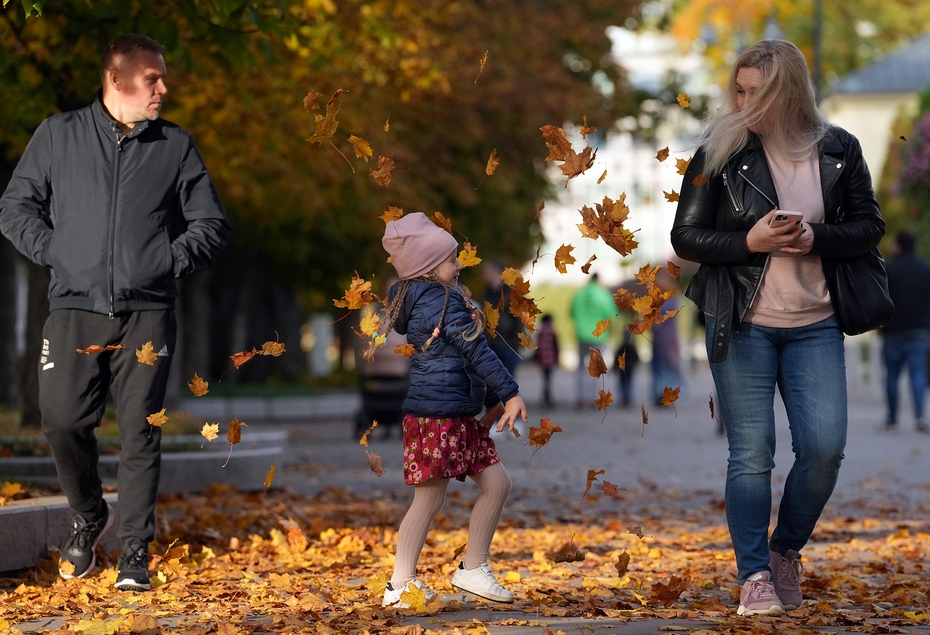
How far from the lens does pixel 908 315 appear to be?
15.3m

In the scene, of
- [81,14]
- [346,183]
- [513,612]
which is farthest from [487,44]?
[513,612]

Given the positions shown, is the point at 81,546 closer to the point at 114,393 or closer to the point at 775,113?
the point at 114,393

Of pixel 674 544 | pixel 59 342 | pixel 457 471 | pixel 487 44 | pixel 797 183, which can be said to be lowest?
pixel 674 544

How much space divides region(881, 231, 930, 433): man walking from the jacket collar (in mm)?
11058

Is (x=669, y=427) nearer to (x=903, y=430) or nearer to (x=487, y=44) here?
(x=903, y=430)

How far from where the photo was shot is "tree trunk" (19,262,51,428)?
1024 cm

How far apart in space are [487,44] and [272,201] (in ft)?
11.5

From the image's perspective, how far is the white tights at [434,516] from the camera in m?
5.14

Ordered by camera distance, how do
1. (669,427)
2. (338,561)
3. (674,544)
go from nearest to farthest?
(338,561) < (674,544) < (669,427)

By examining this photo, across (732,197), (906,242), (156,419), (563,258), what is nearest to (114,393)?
(156,419)

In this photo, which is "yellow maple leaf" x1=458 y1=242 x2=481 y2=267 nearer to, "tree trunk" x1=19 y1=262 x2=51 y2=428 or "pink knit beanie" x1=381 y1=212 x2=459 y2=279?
"pink knit beanie" x1=381 y1=212 x2=459 y2=279

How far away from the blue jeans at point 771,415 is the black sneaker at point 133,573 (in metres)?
2.24

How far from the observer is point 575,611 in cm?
501

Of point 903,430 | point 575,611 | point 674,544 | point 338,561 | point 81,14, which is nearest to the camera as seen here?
point 575,611
